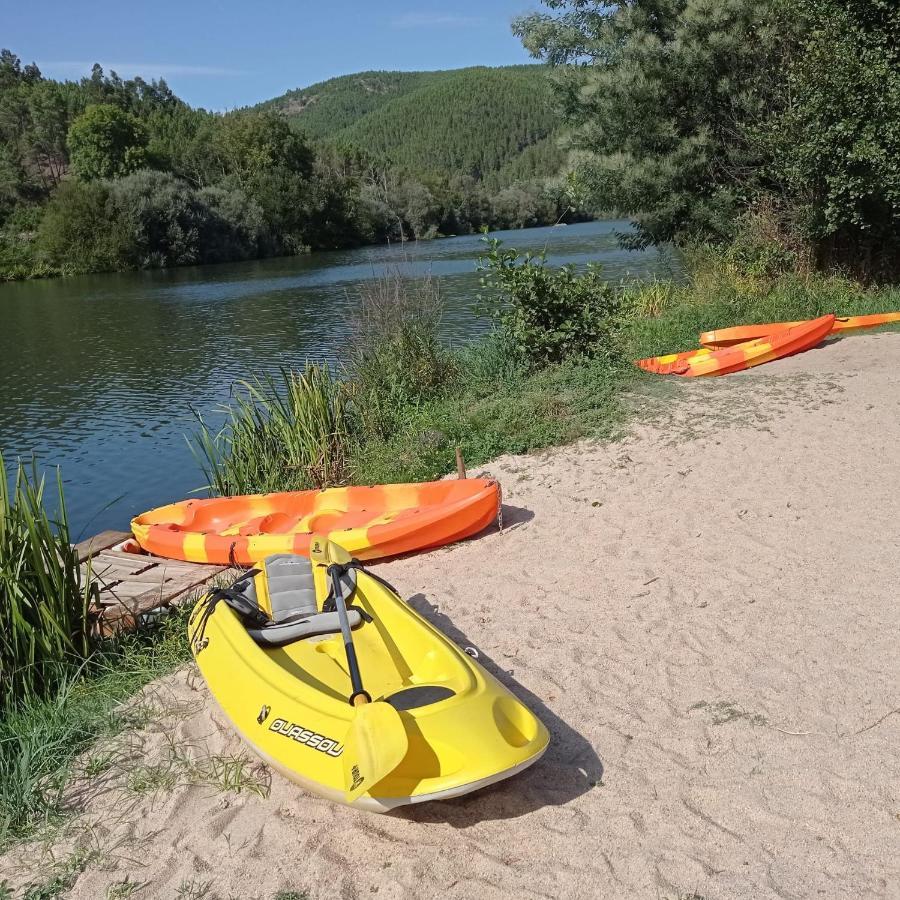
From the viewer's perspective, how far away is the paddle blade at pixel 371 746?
3137 millimetres

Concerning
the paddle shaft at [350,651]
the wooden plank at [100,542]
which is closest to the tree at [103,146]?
the wooden plank at [100,542]

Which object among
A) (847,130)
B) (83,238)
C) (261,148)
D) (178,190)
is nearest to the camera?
(847,130)

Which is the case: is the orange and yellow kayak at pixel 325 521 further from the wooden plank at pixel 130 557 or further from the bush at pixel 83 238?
the bush at pixel 83 238

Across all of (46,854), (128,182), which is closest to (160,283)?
(128,182)

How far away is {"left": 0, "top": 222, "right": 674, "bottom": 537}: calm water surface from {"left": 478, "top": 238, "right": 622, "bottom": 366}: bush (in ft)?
6.32

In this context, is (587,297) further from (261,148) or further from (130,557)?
(261,148)

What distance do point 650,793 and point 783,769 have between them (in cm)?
59

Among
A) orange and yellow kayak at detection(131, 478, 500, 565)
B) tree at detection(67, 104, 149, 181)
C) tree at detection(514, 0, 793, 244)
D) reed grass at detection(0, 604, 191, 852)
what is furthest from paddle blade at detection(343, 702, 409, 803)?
tree at detection(67, 104, 149, 181)

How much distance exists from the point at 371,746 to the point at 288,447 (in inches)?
231

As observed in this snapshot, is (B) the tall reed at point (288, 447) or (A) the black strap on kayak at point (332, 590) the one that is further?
(B) the tall reed at point (288, 447)

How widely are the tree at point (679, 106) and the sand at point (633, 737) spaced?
31.9 ft

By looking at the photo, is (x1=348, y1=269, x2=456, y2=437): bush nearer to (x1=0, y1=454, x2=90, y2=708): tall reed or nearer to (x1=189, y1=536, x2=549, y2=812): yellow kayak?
(x1=189, y1=536, x2=549, y2=812): yellow kayak

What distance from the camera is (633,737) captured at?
3.91m

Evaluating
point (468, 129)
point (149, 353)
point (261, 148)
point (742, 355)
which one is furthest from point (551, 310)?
point (468, 129)
